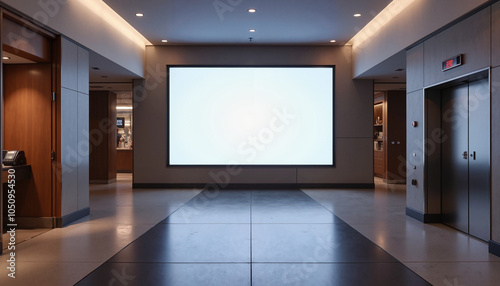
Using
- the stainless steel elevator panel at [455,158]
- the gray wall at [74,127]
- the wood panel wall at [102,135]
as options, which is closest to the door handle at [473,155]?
the stainless steel elevator panel at [455,158]

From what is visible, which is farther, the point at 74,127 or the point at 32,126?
the point at 74,127

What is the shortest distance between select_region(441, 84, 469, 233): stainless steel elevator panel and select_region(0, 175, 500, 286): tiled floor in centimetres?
32

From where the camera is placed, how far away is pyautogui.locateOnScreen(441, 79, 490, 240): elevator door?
17.8ft

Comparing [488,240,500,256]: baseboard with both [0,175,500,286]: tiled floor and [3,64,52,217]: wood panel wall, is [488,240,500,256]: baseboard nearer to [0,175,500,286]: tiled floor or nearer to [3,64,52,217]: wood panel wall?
[0,175,500,286]: tiled floor

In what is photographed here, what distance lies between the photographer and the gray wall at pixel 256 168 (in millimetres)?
11109

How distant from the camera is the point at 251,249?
4.82 metres

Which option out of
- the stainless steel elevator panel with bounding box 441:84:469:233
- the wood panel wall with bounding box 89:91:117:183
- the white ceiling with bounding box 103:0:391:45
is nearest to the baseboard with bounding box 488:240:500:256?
the stainless steel elevator panel with bounding box 441:84:469:233

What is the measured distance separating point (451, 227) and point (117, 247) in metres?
5.12

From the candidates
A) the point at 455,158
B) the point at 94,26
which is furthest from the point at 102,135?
the point at 455,158

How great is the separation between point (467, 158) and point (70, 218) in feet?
21.2

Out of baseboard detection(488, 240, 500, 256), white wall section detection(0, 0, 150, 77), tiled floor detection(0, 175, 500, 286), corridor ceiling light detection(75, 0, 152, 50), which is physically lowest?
tiled floor detection(0, 175, 500, 286)

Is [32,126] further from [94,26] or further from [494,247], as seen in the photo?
[494,247]

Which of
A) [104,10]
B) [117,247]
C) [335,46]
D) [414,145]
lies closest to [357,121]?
[335,46]

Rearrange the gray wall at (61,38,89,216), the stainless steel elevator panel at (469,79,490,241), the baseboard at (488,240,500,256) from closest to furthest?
the baseboard at (488,240,500,256) → the stainless steel elevator panel at (469,79,490,241) → the gray wall at (61,38,89,216)
